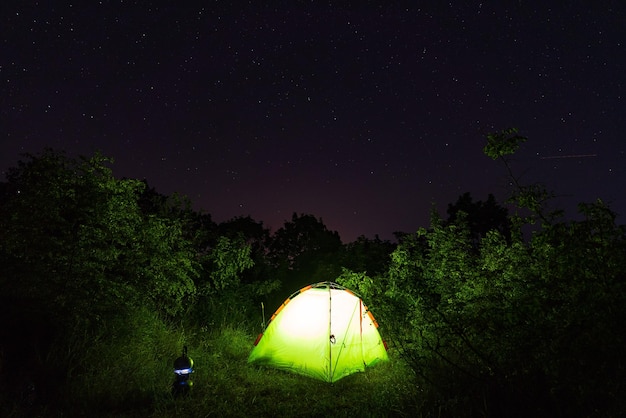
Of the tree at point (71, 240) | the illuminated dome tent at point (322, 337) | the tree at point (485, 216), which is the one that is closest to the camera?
the tree at point (71, 240)

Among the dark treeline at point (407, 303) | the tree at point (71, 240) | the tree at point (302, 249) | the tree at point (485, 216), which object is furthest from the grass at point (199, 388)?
the tree at point (485, 216)

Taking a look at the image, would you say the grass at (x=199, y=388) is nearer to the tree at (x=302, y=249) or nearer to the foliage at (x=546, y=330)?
the foliage at (x=546, y=330)

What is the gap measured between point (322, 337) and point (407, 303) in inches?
61.3

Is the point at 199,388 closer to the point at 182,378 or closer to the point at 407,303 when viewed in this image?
the point at 182,378

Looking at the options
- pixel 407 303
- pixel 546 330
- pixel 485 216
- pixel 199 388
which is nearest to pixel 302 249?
pixel 485 216

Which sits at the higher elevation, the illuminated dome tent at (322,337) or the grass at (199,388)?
the illuminated dome tent at (322,337)

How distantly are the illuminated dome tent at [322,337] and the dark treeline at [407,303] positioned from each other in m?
0.54

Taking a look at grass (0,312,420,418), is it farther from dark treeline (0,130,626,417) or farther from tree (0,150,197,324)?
tree (0,150,197,324)

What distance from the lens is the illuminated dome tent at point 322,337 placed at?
6.80 m

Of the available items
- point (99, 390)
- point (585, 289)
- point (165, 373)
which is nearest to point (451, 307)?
point (585, 289)

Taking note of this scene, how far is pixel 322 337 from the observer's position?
7.00 metres

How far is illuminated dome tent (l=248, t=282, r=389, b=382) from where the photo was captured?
6.80 metres

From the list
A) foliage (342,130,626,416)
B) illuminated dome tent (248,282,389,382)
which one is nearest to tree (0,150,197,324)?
illuminated dome tent (248,282,389,382)

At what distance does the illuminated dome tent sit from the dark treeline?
1.77 feet
